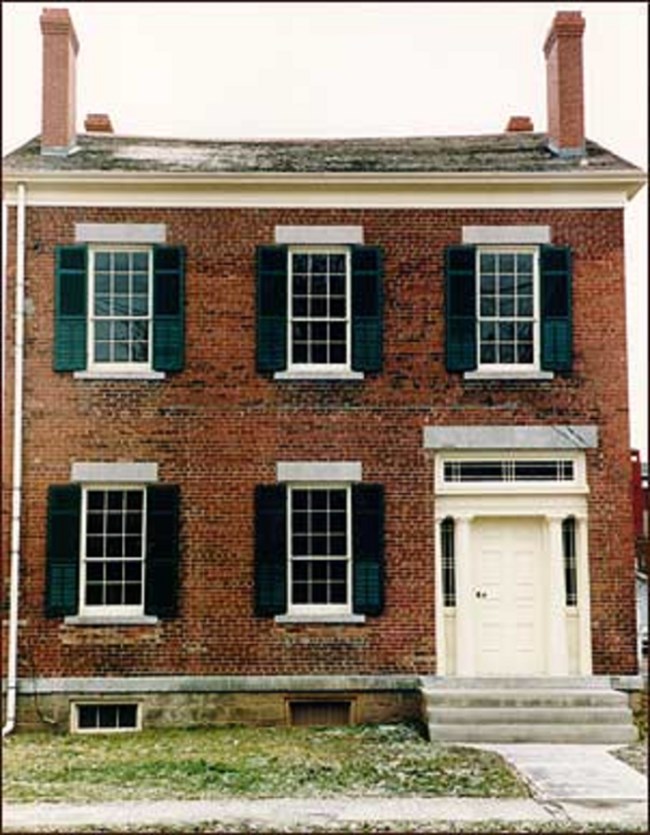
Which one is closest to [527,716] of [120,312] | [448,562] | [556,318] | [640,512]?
[448,562]

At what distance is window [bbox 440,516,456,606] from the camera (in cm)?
1328

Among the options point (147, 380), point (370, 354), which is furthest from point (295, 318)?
point (147, 380)

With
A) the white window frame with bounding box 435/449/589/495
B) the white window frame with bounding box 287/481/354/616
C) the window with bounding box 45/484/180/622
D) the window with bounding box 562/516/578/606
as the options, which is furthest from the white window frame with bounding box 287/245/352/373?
the window with bounding box 562/516/578/606

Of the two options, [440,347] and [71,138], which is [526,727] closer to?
[440,347]

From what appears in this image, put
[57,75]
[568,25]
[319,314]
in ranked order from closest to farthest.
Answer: [319,314] < [57,75] < [568,25]

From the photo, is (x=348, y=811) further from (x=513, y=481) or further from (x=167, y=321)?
(x=167, y=321)

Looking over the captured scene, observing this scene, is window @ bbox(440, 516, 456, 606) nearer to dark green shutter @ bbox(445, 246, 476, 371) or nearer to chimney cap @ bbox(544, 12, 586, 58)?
dark green shutter @ bbox(445, 246, 476, 371)

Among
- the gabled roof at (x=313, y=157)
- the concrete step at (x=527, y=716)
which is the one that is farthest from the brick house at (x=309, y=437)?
the concrete step at (x=527, y=716)

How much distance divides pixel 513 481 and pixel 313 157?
14.8ft

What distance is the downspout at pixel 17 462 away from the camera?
12.7 meters

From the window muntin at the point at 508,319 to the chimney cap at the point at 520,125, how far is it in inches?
153

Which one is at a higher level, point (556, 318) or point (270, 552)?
point (556, 318)

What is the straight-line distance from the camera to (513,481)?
43.7ft

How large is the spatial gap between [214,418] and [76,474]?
1607 mm
